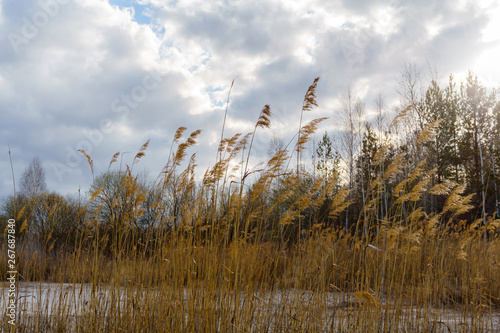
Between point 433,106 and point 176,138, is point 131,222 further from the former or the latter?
point 433,106

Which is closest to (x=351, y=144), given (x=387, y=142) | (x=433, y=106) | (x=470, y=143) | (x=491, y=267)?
(x=433, y=106)

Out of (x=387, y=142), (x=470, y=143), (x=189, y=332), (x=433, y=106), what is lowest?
(x=189, y=332)

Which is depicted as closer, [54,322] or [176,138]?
[54,322]

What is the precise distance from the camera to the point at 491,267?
210 inches

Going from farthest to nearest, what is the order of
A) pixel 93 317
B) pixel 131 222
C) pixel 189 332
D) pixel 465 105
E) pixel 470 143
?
1. pixel 465 105
2. pixel 470 143
3. pixel 131 222
4. pixel 93 317
5. pixel 189 332

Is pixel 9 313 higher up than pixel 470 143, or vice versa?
pixel 470 143

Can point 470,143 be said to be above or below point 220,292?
above

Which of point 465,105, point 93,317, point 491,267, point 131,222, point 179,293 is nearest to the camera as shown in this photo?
point 179,293

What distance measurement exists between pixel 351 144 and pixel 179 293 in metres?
19.5

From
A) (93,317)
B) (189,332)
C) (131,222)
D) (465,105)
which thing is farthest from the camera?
(465,105)

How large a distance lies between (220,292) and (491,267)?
488 centimetres

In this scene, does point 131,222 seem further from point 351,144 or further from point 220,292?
point 351,144

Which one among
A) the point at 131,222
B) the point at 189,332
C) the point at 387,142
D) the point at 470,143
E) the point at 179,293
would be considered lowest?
the point at 189,332

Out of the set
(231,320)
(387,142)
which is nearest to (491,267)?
(387,142)
